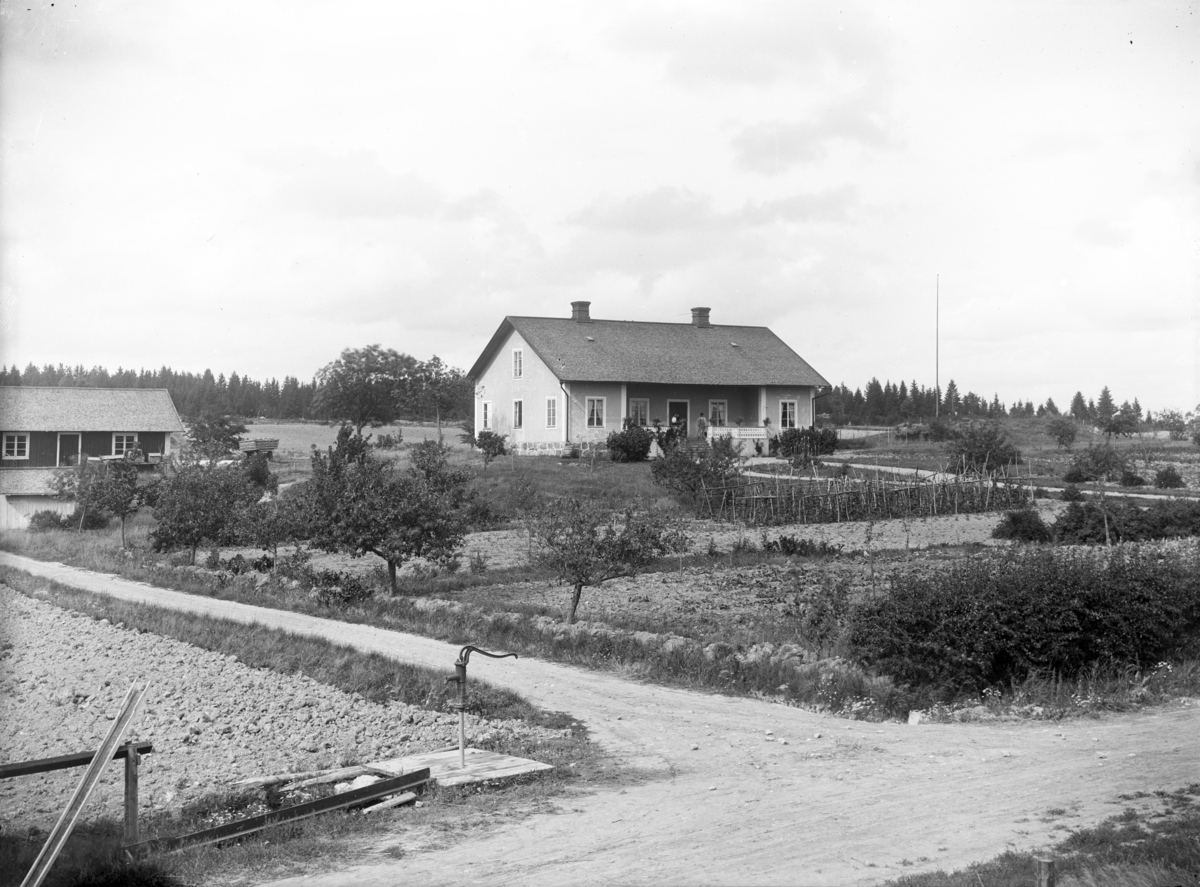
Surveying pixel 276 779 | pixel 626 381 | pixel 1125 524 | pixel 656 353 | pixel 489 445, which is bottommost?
pixel 276 779

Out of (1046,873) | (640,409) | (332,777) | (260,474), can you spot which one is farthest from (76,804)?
(640,409)

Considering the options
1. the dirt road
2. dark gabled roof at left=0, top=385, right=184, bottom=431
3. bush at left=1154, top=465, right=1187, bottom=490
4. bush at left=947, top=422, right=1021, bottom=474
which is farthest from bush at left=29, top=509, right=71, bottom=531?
bush at left=1154, top=465, right=1187, bottom=490

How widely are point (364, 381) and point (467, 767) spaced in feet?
175

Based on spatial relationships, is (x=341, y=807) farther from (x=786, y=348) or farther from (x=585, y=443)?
(x=786, y=348)

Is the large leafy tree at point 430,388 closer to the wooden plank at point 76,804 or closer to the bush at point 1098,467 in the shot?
the bush at point 1098,467

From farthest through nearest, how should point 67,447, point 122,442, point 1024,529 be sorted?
point 122,442
point 67,447
point 1024,529

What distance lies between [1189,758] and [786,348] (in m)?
44.6

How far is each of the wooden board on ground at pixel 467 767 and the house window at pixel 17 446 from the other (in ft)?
139

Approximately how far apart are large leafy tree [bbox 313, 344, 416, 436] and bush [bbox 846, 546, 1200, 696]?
50.5 metres

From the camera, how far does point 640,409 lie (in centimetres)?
4819

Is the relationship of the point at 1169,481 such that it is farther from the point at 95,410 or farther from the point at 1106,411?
the point at 95,410

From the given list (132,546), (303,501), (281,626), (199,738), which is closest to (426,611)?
(281,626)

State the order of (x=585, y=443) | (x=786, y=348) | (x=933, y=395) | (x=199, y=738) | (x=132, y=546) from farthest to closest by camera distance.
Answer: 1. (x=933, y=395)
2. (x=786, y=348)
3. (x=585, y=443)
4. (x=132, y=546)
5. (x=199, y=738)

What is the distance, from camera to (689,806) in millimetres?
8797
